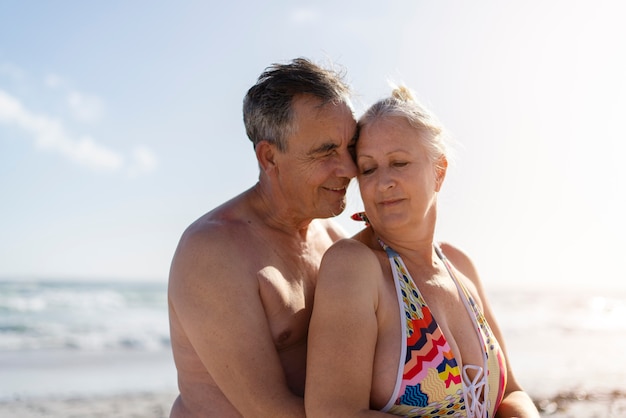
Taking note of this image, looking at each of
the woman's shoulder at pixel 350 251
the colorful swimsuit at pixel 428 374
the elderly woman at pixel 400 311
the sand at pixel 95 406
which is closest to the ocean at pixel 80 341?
the sand at pixel 95 406

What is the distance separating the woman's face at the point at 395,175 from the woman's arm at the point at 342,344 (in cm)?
40

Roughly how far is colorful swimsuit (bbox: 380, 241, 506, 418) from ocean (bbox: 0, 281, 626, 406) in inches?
279

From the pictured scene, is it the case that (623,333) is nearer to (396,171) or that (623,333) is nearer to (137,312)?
(137,312)

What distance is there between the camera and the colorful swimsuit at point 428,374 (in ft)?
9.67

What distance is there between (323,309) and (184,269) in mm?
815

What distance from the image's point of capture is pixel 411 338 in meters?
2.98

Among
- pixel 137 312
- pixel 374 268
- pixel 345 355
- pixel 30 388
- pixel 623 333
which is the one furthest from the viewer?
pixel 137 312

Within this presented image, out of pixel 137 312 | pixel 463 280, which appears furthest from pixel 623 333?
pixel 463 280

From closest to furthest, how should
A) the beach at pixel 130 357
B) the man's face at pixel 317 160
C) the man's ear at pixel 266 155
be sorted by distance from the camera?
the man's face at pixel 317 160
the man's ear at pixel 266 155
the beach at pixel 130 357

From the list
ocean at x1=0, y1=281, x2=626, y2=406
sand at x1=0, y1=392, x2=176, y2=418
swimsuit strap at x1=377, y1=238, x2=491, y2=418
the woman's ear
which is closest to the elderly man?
the woman's ear

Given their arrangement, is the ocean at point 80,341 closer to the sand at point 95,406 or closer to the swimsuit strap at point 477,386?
the sand at point 95,406

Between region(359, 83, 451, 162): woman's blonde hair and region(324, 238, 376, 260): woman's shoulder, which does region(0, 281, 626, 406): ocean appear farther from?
region(324, 238, 376, 260): woman's shoulder

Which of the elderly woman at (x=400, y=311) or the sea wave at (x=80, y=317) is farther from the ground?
the sea wave at (x=80, y=317)

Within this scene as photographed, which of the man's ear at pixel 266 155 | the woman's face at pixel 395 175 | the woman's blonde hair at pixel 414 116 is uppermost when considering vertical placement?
the man's ear at pixel 266 155
